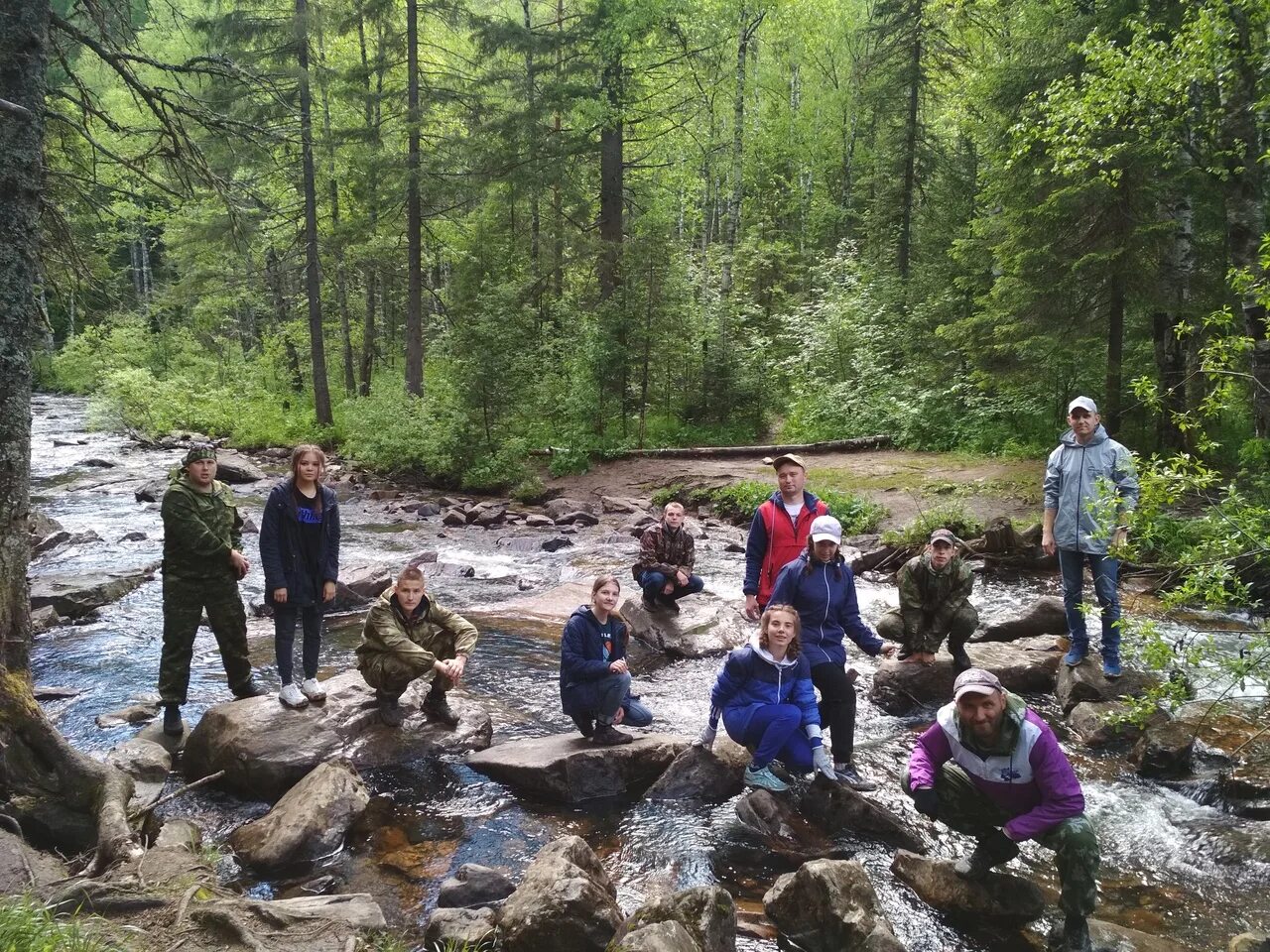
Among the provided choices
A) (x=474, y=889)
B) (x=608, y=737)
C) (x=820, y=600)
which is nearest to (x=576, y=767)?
(x=608, y=737)

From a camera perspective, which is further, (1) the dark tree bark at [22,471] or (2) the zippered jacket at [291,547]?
(2) the zippered jacket at [291,547]

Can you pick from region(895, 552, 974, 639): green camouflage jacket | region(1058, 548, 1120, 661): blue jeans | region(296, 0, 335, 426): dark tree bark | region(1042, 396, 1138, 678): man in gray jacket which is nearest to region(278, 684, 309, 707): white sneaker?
region(895, 552, 974, 639): green camouflage jacket

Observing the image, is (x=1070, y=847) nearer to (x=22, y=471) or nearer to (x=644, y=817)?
(x=644, y=817)

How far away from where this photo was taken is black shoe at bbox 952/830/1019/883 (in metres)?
4.71

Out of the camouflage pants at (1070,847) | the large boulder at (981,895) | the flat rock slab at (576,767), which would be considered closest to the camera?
the camouflage pants at (1070,847)

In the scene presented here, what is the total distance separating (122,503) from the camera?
1728 centimetres

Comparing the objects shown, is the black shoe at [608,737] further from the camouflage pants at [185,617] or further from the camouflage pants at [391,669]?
the camouflage pants at [185,617]

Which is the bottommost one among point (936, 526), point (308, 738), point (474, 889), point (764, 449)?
point (474, 889)

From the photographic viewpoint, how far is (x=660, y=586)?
9.56 metres

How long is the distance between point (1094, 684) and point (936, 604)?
1472 mm

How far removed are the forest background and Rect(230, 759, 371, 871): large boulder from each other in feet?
13.9

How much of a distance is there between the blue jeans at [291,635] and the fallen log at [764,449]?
1375cm

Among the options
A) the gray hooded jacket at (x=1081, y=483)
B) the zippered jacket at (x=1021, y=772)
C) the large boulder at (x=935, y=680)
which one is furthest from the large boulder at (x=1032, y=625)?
the zippered jacket at (x=1021, y=772)

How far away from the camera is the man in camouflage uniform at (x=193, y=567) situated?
21.2ft
